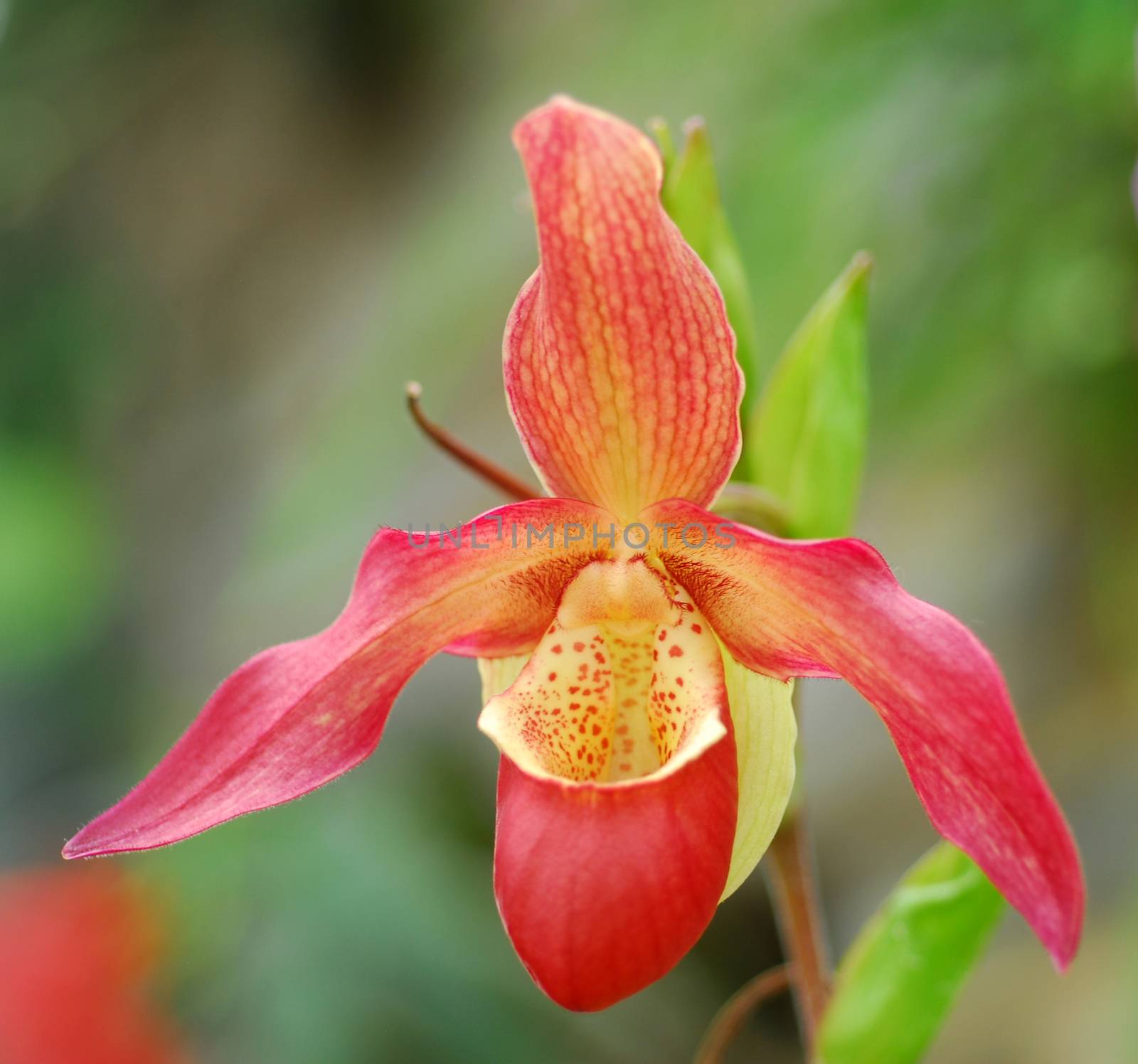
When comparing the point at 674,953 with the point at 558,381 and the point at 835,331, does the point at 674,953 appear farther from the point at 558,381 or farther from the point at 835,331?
the point at 835,331

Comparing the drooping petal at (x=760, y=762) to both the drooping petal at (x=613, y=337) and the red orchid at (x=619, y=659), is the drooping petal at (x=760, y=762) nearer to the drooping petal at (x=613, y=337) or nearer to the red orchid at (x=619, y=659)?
the red orchid at (x=619, y=659)

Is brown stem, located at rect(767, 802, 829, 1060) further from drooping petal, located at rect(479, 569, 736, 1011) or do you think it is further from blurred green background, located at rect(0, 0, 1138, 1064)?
blurred green background, located at rect(0, 0, 1138, 1064)

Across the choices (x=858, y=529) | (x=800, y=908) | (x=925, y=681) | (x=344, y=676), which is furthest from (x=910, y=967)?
(x=858, y=529)

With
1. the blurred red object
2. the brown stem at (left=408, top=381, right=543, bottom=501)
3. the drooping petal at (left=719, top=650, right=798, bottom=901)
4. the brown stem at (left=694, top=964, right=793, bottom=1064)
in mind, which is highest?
the brown stem at (left=408, top=381, right=543, bottom=501)

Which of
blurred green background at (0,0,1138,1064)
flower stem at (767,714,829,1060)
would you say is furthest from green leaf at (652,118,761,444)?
blurred green background at (0,0,1138,1064)

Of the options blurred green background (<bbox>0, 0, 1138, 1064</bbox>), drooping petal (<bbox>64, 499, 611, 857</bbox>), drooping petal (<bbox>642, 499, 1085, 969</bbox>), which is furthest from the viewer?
blurred green background (<bbox>0, 0, 1138, 1064</bbox>)

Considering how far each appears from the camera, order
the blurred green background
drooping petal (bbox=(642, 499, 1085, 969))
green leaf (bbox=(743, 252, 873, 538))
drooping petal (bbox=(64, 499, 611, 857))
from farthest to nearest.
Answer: the blurred green background < green leaf (bbox=(743, 252, 873, 538)) < drooping petal (bbox=(64, 499, 611, 857)) < drooping petal (bbox=(642, 499, 1085, 969))

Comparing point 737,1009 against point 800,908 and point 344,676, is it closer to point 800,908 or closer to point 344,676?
point 800,908
